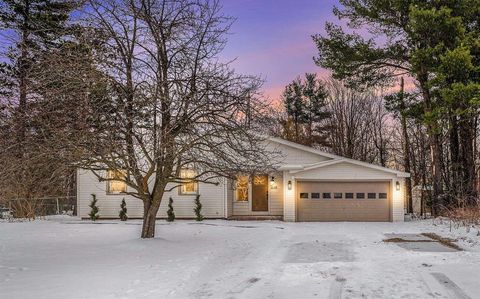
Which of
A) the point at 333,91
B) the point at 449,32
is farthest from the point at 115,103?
the point at 333,91

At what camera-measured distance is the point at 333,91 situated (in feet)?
123

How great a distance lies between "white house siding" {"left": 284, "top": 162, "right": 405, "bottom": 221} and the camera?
19.9 m

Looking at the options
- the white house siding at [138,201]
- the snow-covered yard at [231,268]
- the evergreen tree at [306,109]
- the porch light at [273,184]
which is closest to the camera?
the snow-covered yard at [231,268]

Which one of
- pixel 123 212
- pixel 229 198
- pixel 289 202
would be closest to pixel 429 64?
pixel 289 202

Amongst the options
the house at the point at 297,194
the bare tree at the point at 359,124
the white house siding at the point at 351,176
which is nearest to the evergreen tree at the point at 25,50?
the house at the point at 297,194

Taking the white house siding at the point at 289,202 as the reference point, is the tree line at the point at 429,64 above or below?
above

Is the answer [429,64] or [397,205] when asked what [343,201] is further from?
[429,64]

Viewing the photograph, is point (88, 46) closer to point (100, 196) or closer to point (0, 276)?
point (0, 276)

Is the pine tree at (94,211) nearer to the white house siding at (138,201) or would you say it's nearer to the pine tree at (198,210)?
the white house siding at (138,201)

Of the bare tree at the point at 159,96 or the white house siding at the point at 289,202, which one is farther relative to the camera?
the white house siding at the point at 289,202

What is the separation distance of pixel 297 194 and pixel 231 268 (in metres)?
12.4

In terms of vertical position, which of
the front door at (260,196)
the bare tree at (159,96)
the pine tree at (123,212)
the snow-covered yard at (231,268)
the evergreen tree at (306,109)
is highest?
the evergreen tree at (306,109)

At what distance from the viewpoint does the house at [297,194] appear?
1998 cm

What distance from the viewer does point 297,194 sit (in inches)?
805
